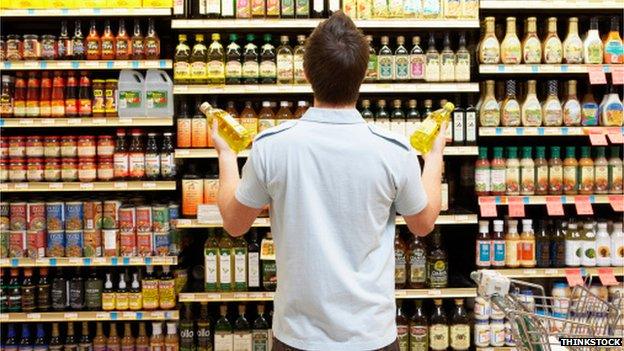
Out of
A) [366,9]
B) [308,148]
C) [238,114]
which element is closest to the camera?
[308,148]

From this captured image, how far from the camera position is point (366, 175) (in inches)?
63.1

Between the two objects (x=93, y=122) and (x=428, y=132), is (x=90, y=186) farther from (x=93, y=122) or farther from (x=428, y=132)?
(x=428, y=132)

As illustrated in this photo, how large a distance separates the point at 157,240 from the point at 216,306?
0.69 metres

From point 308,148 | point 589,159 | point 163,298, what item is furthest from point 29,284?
point 589,159

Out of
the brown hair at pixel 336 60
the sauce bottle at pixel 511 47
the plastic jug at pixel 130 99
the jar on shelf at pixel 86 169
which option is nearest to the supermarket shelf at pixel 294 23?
the sauce bottle at pixel 511 47

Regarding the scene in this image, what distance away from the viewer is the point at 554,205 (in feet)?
12.7

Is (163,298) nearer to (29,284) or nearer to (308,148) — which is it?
(29,284)

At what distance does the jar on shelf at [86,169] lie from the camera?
155 inches

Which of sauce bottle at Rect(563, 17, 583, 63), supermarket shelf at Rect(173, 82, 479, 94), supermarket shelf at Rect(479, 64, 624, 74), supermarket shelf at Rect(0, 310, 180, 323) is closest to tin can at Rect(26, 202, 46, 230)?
supermarket shelf at Rect(0, 310, 180, 323)

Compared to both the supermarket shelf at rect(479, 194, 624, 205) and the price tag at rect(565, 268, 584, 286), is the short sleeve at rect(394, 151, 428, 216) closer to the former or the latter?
the supermarket shelf at rect(479, 194, 624, 205)

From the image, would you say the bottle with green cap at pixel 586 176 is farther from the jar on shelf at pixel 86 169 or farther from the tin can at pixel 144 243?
the jar on shelf at pixel 86 169

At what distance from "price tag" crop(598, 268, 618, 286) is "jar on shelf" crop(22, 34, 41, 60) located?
329 cm

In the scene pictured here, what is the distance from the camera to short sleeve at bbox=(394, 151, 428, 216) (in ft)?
5.37

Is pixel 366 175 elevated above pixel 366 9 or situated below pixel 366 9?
below
